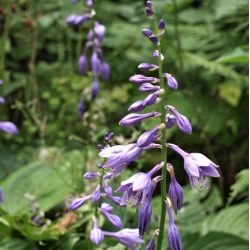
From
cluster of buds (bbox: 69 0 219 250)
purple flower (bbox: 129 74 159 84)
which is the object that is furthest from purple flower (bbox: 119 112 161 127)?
purple flower (bbox: 129 74 159 84)

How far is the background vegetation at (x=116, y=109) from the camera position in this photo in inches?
144

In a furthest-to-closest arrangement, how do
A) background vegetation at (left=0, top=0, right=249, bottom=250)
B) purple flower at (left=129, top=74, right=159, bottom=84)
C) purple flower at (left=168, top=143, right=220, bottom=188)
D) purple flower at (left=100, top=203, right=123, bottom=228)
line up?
background vegetation at (left=0, top=0, right=249, bottom=250), purple flower at (left=100, top=203, right=123, bottom=228), purple flower at (left=129, top=74, right=159, bottom=84), purple flower at (left=168, top=143, right=220, bottom=188)

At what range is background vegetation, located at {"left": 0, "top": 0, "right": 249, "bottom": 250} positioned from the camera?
3.67 metres

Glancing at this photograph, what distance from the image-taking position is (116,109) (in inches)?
211

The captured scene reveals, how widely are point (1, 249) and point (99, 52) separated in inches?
50.0

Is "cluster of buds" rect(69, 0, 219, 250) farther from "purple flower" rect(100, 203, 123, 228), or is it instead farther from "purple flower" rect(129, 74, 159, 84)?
"purple flower" rect(100, 203, 123, 228)

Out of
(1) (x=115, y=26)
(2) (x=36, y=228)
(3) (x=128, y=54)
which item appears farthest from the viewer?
(1) (x=115, y=26)

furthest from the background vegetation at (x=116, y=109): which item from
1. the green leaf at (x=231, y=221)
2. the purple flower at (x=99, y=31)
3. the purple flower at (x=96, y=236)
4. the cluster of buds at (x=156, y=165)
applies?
the cluster of buds at (x=156, y=165)

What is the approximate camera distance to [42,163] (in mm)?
4297

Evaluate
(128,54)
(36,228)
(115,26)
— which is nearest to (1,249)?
(36,228)

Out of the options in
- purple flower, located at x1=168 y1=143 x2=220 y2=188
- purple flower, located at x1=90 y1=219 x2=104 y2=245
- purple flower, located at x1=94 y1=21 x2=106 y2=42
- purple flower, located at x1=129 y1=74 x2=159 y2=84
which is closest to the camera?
purple flower, located at x1=168 y1=143 x2=220 y2=188

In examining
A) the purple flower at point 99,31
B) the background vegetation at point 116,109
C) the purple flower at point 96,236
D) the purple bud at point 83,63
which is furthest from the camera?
the background vegetation at point 116,109

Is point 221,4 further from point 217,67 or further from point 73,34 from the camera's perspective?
point 73,34

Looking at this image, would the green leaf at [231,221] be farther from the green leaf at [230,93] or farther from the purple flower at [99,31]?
the purple flower at [99,31]
